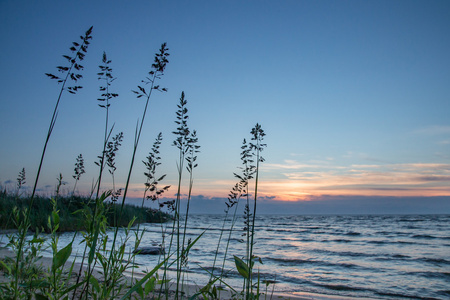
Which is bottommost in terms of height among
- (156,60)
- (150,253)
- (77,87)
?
(150,253)

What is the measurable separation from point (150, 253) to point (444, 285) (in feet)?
32.9

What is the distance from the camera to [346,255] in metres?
13.8

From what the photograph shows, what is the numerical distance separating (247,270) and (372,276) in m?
9.37

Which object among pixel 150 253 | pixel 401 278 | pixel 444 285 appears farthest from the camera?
pixel 150 253

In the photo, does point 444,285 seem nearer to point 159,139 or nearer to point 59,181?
point 159,139

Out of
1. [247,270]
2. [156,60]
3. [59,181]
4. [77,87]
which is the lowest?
[247,270]

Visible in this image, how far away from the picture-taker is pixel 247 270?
1.91 metres

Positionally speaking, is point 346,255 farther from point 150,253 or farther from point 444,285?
point 150,253

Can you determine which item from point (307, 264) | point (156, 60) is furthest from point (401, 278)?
point (156, 60)

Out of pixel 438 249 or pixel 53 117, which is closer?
pixel 53 117

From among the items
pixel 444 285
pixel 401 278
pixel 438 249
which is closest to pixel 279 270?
pixel 401 278

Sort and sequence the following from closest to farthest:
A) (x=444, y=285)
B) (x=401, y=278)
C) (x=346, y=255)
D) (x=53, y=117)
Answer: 1. (x=53, y=117)
2. (x=444, y=285)
3. (x=401, y=278)
4. (x=346, y=255)

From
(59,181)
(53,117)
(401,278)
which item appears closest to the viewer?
(53,117)

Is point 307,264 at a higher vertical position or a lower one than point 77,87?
lower
